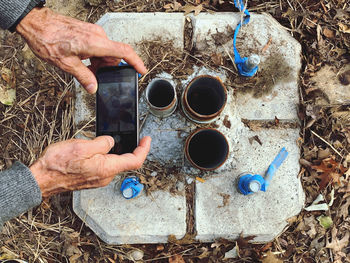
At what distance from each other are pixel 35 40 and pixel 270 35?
1952 millimetres

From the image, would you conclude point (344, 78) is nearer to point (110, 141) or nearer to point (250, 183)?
point (250, 183)

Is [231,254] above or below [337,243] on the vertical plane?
above

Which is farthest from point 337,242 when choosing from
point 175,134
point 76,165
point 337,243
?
point 76,165

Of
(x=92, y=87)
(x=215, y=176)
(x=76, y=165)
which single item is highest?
(x=92, y=87)

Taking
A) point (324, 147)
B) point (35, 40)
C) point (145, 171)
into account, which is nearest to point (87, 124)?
point (145, 171)

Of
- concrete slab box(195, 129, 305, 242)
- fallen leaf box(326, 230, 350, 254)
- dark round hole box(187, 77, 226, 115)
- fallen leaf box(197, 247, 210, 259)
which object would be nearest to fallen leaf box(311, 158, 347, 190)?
concrete slab box(195, 129, 305, 242)

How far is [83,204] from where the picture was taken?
2471 millimetres

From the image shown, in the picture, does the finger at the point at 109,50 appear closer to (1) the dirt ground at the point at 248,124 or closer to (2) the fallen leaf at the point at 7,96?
(1) the dirt ground at the point at 248,124

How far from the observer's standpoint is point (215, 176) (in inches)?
98.0

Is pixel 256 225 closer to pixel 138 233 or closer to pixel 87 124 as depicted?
pixel 138 233

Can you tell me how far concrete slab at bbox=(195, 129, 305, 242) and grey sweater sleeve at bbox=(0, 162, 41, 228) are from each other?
130 centimetres

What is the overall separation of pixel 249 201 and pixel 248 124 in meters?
0.67

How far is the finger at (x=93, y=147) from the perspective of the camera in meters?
1.79

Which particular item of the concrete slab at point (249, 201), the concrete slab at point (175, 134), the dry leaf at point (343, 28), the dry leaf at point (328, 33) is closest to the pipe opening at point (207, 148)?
the concrete slab at point (175, 134)
